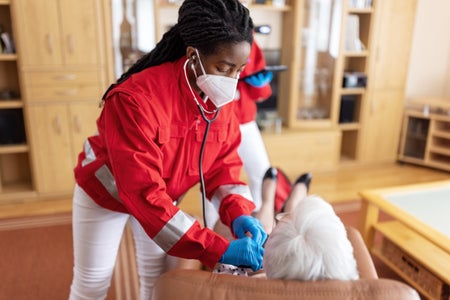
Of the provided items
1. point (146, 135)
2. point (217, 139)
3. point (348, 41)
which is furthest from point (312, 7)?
point (146, 135)

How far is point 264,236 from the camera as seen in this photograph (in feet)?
3.94

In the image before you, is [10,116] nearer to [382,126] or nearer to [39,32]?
[39,32]

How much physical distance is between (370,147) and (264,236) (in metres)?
2.80

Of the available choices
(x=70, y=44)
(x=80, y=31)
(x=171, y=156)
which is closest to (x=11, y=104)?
(x=70, y=44)

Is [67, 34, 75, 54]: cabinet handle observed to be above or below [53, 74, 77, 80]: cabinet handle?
above

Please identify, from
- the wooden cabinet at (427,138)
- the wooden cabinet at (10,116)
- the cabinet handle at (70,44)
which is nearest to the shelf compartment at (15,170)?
the wooden cabinet at (10,116)

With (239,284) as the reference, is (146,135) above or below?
above

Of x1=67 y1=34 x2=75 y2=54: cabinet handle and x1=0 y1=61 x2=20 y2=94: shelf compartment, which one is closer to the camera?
x1=67 y1=34 x2=75 y2=54: cabinet handle

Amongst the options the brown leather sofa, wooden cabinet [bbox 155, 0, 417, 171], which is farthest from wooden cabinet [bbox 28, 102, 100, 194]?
the brown leather sofa

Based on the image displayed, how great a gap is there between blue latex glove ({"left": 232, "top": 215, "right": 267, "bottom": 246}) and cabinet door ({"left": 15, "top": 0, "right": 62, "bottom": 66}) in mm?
2007

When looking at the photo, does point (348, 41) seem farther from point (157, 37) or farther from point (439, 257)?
point (439, 257)

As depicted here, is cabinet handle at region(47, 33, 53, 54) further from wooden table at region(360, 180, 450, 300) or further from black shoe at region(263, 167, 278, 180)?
wooden table at region(360, 180, 450, 300)

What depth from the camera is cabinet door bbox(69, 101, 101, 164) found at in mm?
2822

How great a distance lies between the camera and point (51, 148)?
2840mm
